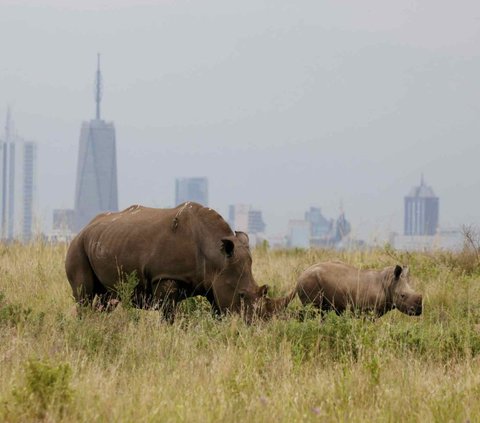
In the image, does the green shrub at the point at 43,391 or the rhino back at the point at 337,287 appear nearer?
the green shrub at the point at 43,391

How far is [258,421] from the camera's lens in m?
7.20

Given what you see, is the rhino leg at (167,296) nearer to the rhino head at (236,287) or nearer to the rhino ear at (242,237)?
the rhino head at (236,287)

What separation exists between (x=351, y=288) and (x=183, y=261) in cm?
242

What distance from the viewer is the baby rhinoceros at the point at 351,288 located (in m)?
13.0

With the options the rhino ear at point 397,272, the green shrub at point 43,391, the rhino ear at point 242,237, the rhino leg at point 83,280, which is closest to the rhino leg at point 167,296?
the rhino ear at point 242,237

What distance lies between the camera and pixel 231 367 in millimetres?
8852

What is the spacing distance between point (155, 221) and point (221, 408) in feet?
16.1

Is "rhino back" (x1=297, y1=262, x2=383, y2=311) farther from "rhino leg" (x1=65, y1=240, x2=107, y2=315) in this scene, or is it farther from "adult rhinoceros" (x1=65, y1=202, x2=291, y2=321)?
"rhino leg" (x1=65, y1=240, x2=107, y2=315)

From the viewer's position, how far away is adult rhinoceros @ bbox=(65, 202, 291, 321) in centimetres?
1159

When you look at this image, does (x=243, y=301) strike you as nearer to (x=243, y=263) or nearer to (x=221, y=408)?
(x=243, y=263)

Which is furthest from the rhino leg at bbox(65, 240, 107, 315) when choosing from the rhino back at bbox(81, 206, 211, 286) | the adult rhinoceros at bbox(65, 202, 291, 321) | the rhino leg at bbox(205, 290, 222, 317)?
the rhino leg at bbox(205, 290, 222, 317)

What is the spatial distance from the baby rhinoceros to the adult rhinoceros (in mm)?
1225

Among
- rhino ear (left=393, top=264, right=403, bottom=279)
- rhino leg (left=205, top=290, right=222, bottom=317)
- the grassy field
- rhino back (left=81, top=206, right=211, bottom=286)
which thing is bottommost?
the grassy field

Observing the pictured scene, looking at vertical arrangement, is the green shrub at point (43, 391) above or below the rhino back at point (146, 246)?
below
